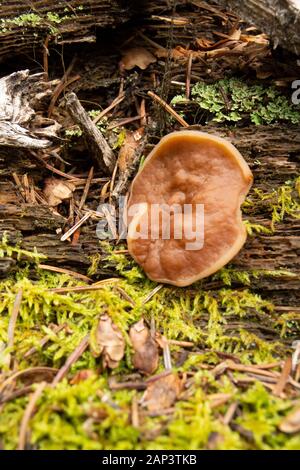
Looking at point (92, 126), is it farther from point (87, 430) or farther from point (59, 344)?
point (87, 430)

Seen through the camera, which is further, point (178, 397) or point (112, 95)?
point (112, 95)

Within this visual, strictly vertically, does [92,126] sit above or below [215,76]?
below

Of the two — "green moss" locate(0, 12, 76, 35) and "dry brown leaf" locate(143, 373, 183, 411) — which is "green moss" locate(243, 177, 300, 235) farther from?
"green moss" locate(0, 12, 76, 35)

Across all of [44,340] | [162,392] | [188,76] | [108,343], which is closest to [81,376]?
[108,343]

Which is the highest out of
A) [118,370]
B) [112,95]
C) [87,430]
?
[112,95]

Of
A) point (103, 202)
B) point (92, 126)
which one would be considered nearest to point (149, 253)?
point (103, 202)

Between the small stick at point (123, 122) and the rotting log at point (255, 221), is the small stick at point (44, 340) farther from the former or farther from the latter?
the small stick at point (123, 122)
